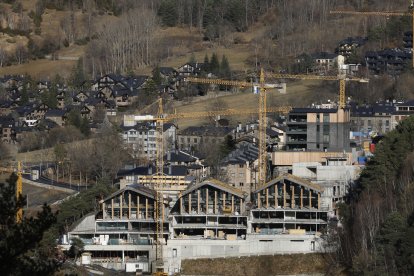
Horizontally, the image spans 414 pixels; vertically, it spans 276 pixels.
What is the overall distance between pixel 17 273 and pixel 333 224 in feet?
55.0

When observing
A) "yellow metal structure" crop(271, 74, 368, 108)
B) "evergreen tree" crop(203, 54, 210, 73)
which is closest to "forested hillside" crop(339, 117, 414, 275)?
"yellow metal structure" crop(271, 74, 368, 108)

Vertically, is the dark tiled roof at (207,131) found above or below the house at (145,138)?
above

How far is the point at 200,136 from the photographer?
4381cm

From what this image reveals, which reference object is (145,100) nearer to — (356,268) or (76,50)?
(76,50)

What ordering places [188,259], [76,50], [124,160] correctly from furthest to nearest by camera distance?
[76,50]
[124,160]
[188,259]

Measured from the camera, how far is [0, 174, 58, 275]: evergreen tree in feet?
42.5

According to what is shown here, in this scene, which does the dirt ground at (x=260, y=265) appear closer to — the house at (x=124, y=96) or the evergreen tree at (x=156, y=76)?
the house at (x=124, y=96)

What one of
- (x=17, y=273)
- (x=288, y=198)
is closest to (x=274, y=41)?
(x=288, y=198)

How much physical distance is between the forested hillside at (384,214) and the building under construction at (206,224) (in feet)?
3.32

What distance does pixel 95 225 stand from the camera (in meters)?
30.6

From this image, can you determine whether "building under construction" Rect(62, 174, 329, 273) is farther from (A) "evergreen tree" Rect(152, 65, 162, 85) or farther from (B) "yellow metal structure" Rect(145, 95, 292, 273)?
(A) "evergreen tree" Rect(152, 65, 162, 85)

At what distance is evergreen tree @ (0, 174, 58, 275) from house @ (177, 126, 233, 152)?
2874cm

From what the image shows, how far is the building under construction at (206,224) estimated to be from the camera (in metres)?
29.2

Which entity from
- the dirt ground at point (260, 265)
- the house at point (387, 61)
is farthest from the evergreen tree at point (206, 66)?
the dirt ground at point (260, 265)
